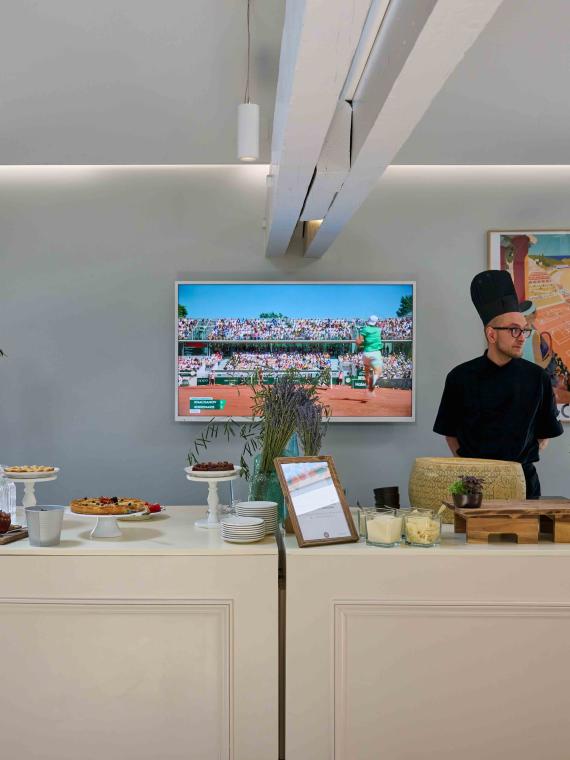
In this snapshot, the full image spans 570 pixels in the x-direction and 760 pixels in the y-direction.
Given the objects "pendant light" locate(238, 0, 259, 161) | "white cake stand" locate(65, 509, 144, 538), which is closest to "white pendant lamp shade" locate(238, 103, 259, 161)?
"pendant light" locate(238, 0, 259, 161)

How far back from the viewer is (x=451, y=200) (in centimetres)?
488

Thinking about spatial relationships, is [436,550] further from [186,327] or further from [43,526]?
[186,327]

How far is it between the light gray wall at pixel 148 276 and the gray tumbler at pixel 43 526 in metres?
2.63

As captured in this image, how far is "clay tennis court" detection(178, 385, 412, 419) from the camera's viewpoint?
15.6ft

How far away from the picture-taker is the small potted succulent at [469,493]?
7.37ft

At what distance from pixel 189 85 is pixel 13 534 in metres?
2.09

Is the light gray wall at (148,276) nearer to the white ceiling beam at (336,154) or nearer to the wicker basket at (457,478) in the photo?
the white ceiling beam at (336,154)

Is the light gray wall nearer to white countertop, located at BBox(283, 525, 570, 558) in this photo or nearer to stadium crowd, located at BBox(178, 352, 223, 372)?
stadium crowd, located at BBox(178, 352, 223, 372)

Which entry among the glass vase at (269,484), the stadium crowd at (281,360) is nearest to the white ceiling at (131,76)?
the stadium crowd at (281,360)

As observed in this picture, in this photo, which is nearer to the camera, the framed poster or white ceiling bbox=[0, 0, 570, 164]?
white ceiling bbox=[0, 0, 570, 164]

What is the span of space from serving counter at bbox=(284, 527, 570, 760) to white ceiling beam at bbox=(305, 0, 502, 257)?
4.12ft

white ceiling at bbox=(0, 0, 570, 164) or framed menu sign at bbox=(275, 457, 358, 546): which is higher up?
white ceiling at bbox=(0, 0, 570, 164)

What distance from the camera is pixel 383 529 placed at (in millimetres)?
2188

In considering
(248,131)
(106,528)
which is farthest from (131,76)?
(106,528)
